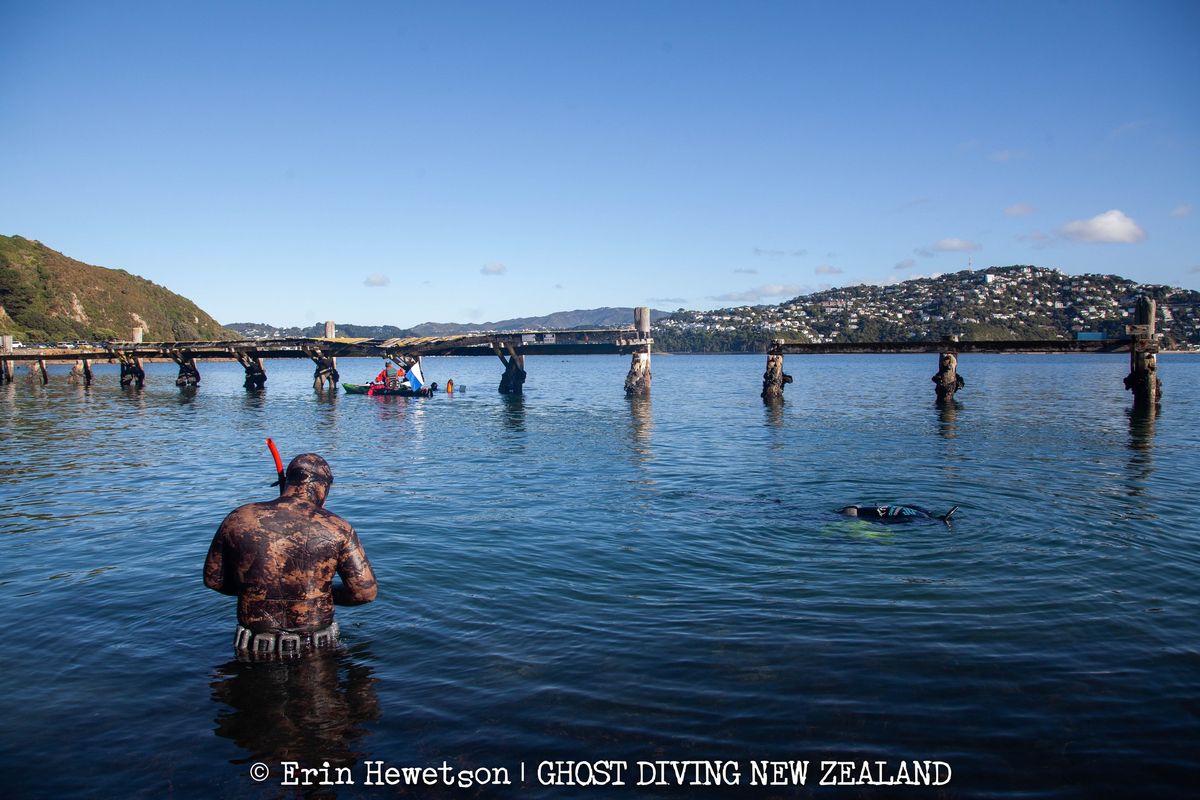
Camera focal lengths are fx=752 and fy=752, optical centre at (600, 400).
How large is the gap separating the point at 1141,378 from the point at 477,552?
3171cm

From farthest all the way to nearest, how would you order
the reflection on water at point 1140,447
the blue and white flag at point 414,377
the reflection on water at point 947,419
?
the blue and white flag at point 414,377 < the reflection on water at point 947,419 < the reflection on water at point 1140,447

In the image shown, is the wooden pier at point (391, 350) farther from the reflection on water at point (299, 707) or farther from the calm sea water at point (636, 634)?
the reflection on water at point (299, 707)

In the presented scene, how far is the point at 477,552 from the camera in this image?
11898mm

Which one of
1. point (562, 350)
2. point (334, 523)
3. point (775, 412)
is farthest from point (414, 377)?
point (334, 523)

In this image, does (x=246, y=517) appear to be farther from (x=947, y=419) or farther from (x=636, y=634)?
(x=947, y=419)

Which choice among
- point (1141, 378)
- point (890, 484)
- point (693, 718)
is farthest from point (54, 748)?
point (1141, 378)

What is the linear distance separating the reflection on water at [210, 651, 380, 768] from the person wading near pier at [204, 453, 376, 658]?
35cm

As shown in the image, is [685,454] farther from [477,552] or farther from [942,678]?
[942,678]

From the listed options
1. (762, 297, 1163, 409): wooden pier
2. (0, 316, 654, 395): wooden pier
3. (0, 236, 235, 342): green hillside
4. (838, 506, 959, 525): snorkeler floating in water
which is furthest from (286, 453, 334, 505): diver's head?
(0, 236, 235, 342): green hillside

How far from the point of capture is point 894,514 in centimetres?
1347

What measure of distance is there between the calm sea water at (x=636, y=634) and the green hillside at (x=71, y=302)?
142 metres

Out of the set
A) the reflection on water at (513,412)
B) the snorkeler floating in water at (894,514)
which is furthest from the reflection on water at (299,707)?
the reflection on water at (513,412)

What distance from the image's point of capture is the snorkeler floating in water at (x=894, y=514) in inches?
527

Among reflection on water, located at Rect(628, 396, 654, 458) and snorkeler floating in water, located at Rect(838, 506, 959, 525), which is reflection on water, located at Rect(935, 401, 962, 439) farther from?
snorkeler floating in water, located at Rect(838, 506, 959, 525)
